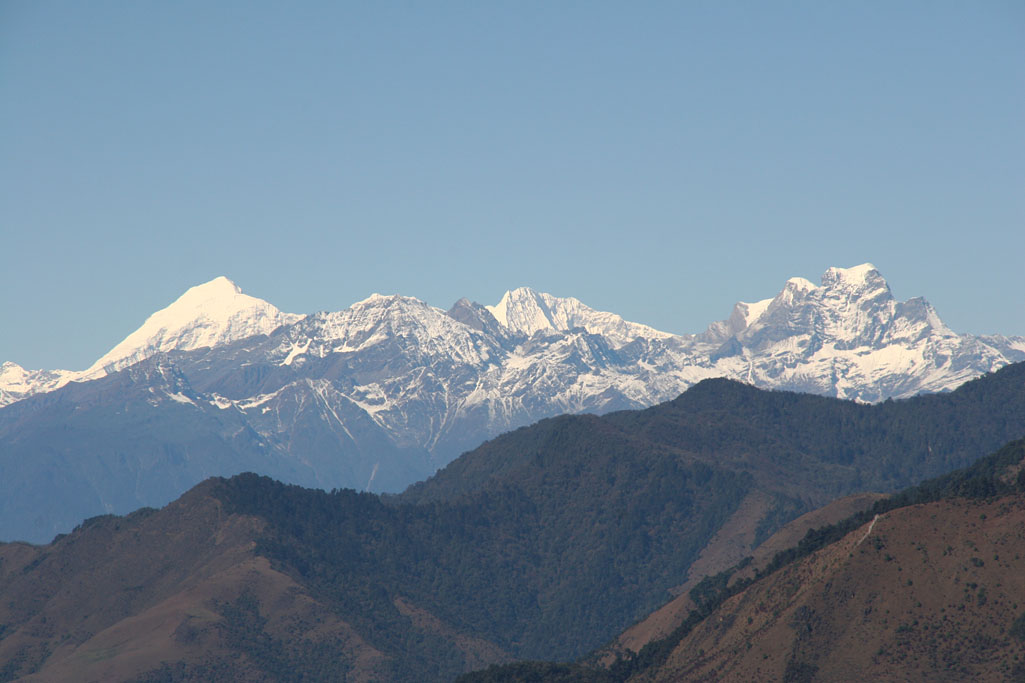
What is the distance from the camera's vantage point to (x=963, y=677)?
7795 inches

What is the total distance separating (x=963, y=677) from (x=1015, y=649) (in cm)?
815

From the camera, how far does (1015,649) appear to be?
19888 cm
